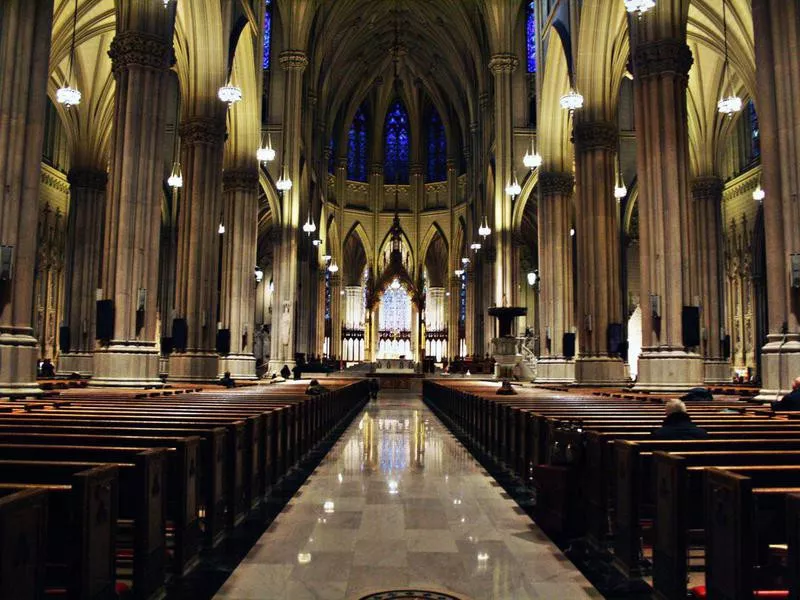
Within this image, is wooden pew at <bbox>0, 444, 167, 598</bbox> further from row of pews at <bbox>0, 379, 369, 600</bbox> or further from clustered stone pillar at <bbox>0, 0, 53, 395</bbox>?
clustered stone pillar at <bbox>0, 0, 53, 395</bbox>

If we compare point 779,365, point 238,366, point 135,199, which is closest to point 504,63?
point 238,366

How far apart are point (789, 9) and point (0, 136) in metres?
13.7

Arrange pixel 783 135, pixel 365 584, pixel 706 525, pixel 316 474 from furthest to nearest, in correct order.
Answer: pixel 783 135
pixel 316 474
pixel 365 584
pixel 706 525

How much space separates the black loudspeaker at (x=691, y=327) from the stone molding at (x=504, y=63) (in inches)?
995

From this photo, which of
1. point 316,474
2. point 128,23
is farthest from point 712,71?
point 316,474

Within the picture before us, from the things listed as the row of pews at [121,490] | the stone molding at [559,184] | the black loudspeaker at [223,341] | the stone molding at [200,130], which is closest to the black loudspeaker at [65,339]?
the black loudspeaker at [223,341]

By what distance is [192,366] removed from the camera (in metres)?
21.7

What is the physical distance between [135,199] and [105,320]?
286cm

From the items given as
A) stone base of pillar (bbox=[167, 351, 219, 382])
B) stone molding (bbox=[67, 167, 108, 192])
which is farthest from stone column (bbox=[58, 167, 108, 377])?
stone base of pillar (bbox=[167, 351, 219, 382])

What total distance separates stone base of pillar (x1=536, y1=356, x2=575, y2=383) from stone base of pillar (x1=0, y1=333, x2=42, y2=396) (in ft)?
60.6

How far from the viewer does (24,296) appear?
479 inches

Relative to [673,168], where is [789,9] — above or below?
above

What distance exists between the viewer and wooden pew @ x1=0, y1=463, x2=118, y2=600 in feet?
11.2

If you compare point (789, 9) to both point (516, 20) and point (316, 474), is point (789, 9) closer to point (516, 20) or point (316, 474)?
point (316, 474)
